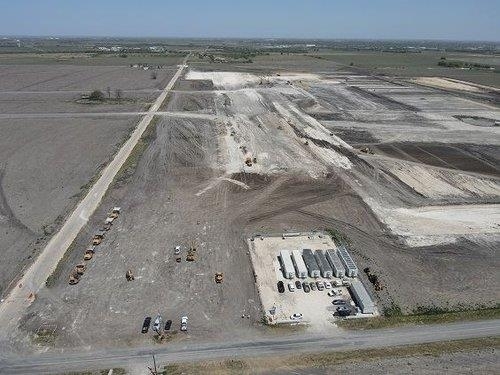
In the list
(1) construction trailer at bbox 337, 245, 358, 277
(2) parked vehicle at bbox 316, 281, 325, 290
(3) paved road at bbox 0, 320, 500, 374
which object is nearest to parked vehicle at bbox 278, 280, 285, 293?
(2) parked vehicle at bbox 316, 281, 325, 290

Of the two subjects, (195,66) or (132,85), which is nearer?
(132,85)

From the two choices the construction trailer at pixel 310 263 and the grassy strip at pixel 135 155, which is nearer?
the construction trailer at pixel 310 263

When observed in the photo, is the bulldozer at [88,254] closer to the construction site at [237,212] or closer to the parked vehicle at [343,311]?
the construction site at [237,212]

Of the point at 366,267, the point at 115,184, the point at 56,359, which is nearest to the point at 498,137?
the point at 366,267

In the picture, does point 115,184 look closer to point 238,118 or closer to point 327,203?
point 327,203

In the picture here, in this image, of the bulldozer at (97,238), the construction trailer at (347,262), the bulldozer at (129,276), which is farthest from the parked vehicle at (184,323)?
the construction trailer at (347,262)

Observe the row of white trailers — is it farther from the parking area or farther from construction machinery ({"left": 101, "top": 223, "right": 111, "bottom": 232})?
construction machinery ({"left": 101, "top": 223, "right": 111, "bottom": 232})
